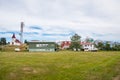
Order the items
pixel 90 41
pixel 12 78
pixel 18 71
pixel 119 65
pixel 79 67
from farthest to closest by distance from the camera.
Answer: pixel 90 41
pixel 119 65
pixel 79 67
pixel 18 71
pixel 12 78

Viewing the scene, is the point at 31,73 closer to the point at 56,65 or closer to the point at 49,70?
the point at 49,70

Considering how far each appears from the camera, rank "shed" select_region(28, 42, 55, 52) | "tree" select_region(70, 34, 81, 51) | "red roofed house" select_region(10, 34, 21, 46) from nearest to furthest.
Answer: "shed" select_region(28, 42, 55, 52)
"tree" select_region(70, 34, 81, 51)
"red roofed house" select_region(10, 34, 21, 46)

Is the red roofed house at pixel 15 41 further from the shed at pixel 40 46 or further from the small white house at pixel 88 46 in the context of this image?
the shed at pixel 40 46

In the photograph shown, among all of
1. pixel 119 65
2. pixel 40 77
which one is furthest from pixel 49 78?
pixel 119 65

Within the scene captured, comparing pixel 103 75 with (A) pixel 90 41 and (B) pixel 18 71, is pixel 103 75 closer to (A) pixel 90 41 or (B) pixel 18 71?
(B) pixel 18 71

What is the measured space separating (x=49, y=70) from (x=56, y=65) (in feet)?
8.43

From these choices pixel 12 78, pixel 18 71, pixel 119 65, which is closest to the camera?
pixel 12 78

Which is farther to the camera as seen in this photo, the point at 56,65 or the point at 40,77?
the point at 56,65

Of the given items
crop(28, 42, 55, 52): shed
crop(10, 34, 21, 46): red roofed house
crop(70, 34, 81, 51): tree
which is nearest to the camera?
crop(28, 42, 55, 52): shed

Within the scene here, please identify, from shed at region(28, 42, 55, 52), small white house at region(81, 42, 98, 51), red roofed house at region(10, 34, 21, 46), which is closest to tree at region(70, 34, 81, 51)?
small white house at region(81, 42, 98, 51)

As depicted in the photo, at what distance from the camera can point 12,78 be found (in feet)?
72.7

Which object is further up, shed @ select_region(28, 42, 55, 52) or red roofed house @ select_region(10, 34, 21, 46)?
red roofed house @ select_region(10, 34, 21, 46)

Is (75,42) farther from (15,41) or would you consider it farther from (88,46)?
(15,41)

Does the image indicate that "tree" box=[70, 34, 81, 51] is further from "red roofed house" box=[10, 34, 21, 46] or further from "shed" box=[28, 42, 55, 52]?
"red roofed house" box=[10, 34, 21, 46]
